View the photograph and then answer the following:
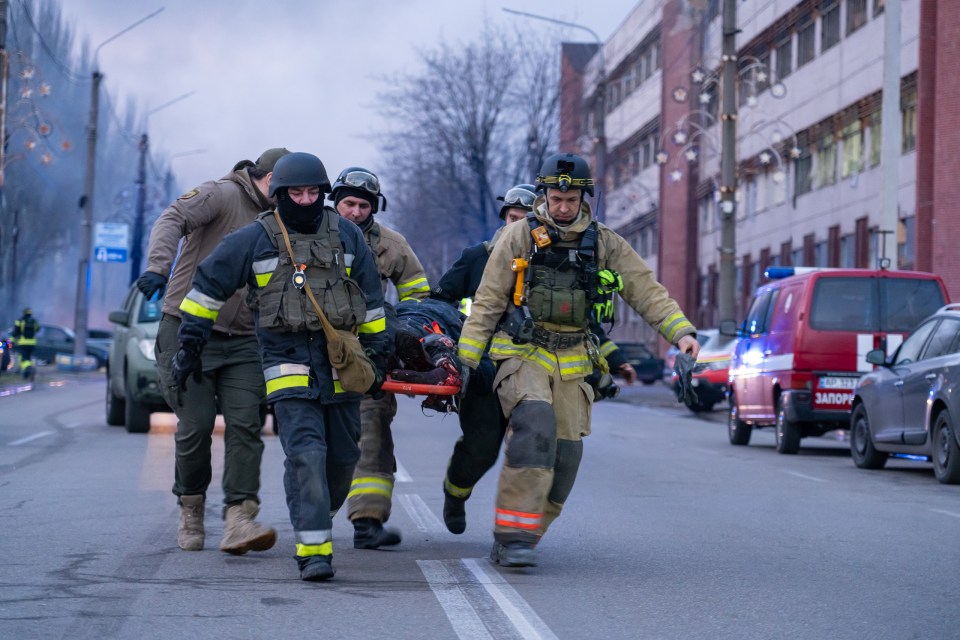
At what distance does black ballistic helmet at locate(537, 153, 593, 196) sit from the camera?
26.1 feet

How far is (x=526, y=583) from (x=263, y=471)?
22.4ft

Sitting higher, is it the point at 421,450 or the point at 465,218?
the point at 465,218

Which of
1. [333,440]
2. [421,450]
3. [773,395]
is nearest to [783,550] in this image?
[333,440]

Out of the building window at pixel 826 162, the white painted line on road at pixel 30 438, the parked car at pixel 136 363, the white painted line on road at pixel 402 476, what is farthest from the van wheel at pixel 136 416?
the building window at pixel 826 162

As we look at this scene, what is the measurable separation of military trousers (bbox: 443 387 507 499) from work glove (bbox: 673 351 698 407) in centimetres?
93

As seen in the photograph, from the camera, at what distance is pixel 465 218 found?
6334 cm

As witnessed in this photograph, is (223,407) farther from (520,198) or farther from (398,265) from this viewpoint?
(520,198)

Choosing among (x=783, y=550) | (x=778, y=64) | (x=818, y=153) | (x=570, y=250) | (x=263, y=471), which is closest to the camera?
(x=570, y=250)

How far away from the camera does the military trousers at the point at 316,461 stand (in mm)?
7305

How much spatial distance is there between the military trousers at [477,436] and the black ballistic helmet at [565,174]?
44.6 inches

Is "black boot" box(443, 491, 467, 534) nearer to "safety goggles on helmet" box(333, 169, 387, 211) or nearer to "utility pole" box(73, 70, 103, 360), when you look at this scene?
"safety goggles on helmet" box(333, 169, 387, 211)

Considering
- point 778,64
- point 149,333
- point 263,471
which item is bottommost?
point 263,471

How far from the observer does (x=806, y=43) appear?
143 ft

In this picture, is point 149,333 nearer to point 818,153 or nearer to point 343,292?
point 343,292
